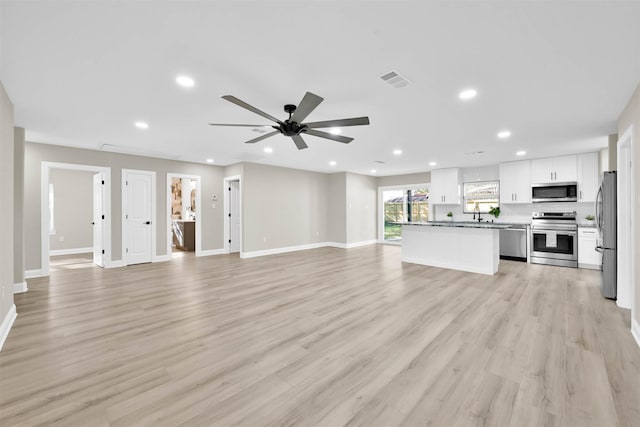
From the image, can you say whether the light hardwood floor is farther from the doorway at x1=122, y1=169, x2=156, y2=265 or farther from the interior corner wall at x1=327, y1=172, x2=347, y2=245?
the interior corner wall at x1=327, y1=172, x2=347, y2=245

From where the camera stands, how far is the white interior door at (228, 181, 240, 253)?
26.7ft

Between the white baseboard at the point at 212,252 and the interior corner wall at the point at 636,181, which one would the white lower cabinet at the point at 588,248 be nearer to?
the interior corner wall at the point at 636,181

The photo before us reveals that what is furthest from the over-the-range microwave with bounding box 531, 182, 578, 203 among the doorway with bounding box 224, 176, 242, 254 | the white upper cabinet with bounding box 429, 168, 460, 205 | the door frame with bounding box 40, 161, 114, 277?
the door frame with bounding box 40, 161, 114, 277

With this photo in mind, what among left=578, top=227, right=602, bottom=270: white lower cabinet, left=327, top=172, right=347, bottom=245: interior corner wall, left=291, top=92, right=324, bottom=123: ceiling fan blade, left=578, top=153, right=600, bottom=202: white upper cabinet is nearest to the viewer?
left=291, top=92, right=324, bottom=123: ceiling fan blade

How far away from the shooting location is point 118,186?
6.19 meters

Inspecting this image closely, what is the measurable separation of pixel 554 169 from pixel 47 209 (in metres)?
10.7

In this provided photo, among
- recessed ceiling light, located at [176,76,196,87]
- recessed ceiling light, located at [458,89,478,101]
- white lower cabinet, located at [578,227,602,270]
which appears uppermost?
recessed ceiling light, located at [176,76,196,87]

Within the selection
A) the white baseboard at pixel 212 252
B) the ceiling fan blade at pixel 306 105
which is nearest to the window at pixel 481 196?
the ceiling fan blade at pixel 306 105

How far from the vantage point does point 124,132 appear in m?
4.53

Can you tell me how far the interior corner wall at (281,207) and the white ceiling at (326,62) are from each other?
3.12m


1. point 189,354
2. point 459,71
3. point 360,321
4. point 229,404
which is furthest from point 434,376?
point 459,71

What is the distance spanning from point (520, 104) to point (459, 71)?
53.9 inches

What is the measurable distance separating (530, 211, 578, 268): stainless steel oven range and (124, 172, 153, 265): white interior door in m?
9.08

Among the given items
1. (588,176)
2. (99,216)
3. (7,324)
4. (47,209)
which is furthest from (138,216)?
(588,176)
